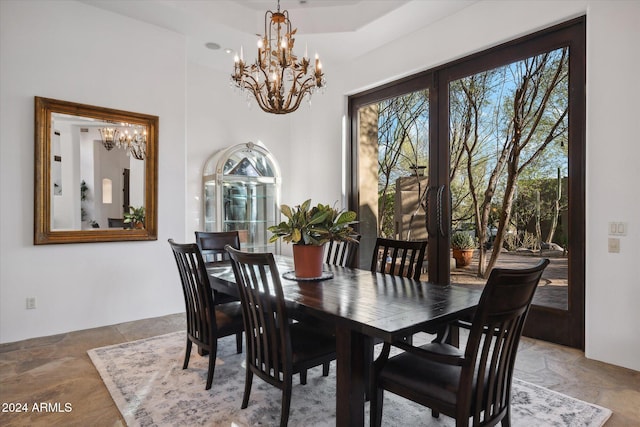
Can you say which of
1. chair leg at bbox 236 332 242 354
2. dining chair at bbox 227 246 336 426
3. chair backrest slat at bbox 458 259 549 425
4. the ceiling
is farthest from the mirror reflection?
chair backrest slat at bbox 458 259 549 425

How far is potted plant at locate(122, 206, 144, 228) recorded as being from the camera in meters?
3.96

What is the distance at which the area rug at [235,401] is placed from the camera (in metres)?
2.08

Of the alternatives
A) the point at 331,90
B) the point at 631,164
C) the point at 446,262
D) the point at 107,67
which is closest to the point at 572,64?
the point at 631,164

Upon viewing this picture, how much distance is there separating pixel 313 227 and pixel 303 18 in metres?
2.90

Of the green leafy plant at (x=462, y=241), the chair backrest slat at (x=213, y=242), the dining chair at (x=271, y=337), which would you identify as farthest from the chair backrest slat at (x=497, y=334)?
the chair backrest slat at (x=213, y=242)

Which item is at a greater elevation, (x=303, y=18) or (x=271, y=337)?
(x=303, y=18)

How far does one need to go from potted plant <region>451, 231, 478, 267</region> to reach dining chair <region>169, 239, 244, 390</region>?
2369 millimetres

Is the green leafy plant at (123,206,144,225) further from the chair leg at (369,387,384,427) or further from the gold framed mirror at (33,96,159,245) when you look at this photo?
the chair leg at (369,387,384,427)

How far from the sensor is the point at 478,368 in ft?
5.16

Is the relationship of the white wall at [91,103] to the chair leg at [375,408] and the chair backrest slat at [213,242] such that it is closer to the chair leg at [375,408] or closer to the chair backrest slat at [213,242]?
the chair backrest slat at [213,242]

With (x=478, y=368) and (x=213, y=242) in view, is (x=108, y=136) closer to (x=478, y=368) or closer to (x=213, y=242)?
(x=213, y=242)

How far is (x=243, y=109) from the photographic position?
5512 mm

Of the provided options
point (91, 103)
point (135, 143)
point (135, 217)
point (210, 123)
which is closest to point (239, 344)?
point (135, 217)

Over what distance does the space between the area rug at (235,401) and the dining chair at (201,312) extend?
15cm
